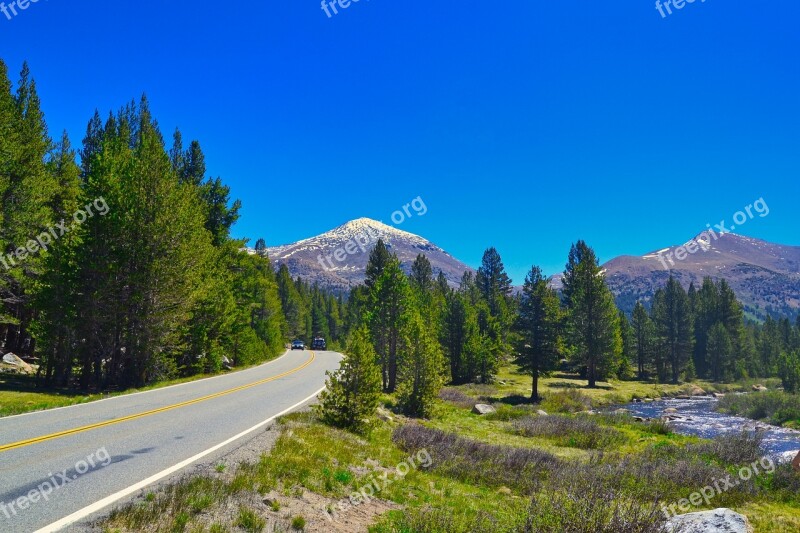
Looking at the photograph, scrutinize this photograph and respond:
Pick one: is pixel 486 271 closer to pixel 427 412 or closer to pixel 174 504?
pixel 427 412

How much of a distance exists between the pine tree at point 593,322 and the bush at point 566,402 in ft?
47.3

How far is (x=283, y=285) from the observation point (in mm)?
97812

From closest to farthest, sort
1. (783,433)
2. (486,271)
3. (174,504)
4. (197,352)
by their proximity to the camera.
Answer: (174,504) < (783,433) < (197,352) < (486,271)

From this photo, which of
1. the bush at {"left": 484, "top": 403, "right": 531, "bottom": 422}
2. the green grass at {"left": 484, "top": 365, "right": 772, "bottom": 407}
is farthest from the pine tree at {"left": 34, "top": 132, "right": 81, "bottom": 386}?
the green grass at {"left": 484, "top": 365, "right": 772, "bottom": 407}

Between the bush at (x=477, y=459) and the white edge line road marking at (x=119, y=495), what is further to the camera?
the bush at (x=477, y=459)

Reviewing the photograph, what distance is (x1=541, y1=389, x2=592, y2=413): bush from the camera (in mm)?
38375

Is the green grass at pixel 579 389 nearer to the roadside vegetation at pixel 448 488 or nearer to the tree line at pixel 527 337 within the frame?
the tree line at pixel 527 337

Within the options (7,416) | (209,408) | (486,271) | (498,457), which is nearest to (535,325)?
(498,457)

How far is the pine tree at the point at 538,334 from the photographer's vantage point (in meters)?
Answer: 44.0

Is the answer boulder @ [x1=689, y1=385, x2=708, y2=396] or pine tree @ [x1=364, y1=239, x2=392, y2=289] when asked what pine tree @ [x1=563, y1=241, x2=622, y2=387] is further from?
pine tree @ [x1=364, y1=239, x2=392, y2=289]

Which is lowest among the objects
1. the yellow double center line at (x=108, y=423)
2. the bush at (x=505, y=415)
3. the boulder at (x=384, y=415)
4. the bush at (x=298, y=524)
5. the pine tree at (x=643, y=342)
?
the bush at (x=505, y=415)

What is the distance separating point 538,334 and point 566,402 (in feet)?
22.7

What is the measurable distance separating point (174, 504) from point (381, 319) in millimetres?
28431

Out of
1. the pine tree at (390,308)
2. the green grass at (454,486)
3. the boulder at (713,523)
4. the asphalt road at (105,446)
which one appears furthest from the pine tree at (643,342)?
the boulder at (713,523)
